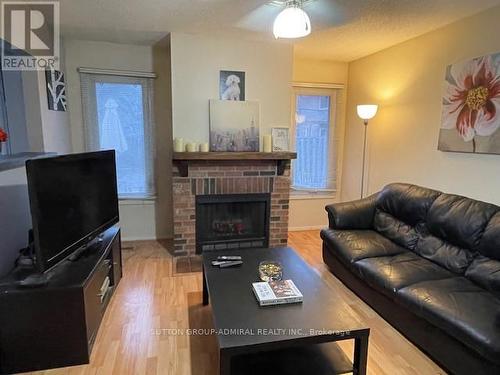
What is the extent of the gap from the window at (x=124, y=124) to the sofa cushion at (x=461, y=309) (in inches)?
119

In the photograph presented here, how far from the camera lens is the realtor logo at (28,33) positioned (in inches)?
93.5

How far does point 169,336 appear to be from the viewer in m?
2.13

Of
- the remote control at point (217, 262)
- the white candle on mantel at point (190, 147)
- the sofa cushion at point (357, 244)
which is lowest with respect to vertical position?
the sofa cushion at point (357, 244)

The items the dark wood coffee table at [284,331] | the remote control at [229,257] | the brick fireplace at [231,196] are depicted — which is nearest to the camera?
the dark wood coffee table at [284,331]

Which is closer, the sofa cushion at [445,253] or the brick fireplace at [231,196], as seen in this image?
the sofa cushion at [445,253]

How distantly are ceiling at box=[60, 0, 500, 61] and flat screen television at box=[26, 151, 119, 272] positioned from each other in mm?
1206

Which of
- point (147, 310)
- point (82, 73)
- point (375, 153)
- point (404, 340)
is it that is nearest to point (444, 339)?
point (404, 340)

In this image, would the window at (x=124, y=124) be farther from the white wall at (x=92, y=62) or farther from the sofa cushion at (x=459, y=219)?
the sofa cushion at (x=459, y=219)

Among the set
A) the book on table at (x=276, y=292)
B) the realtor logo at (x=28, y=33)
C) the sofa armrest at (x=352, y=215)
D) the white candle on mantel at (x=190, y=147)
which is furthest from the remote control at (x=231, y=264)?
the realtor logo at (x=28, y=33)

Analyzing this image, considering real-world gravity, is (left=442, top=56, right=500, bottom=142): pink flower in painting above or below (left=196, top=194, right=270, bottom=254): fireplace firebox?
above

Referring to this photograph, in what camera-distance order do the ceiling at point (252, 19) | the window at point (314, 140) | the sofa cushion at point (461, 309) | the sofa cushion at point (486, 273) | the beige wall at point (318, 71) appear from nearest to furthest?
the sofa cushion at point (461, 309)
the sofa cushion at point (486, 273)
the ceiling at point (252, 19)
the beige wall at point (318, 71)
the window at point (314, 140)

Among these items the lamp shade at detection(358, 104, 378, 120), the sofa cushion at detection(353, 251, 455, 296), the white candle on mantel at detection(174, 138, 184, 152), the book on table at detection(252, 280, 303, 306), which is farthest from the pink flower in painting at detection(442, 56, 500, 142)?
the white candle on mantel at detection(174, 138, 184, 152)

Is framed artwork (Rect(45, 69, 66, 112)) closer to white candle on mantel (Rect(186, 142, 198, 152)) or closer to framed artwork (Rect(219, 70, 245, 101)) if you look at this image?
white candle on mantel (Rect(186, 142, 198, 152))

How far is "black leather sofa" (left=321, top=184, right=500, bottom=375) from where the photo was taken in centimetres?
172
